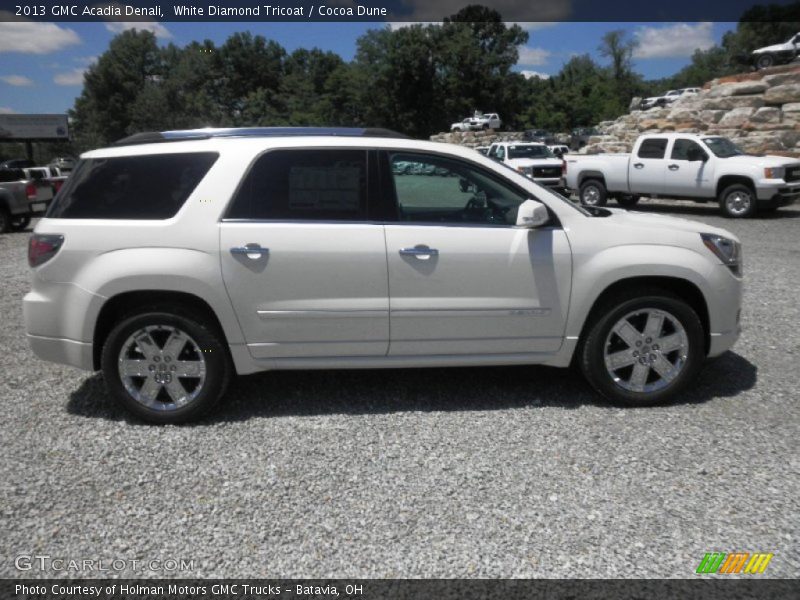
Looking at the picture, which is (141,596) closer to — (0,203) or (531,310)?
(531,310)

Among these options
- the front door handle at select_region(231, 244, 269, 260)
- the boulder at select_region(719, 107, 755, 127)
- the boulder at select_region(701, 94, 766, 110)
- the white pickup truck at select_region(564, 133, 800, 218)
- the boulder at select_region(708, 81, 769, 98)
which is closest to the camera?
the front door handle at select_region(231, 244, 269, 260)

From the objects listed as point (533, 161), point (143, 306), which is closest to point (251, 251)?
point (143, 306)

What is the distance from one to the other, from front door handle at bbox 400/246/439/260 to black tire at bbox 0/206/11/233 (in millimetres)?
15039

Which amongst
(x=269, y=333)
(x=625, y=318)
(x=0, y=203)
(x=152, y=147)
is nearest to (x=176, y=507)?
(x=269, y=333)

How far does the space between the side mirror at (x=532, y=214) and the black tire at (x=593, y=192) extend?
1508cm

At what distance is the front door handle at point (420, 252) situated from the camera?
4.28m

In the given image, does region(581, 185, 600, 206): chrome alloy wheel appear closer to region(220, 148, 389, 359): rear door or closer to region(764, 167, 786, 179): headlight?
region(764, 167, 786, 179): headlight

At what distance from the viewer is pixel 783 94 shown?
2327 cm

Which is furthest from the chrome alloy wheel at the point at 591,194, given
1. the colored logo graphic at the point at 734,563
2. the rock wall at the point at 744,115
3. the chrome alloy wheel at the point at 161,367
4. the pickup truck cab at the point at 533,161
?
the colored logo graphic at the point at 734,563

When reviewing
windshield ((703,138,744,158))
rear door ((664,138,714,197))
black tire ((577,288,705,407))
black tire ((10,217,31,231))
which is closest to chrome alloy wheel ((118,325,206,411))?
black tire ((577,288,705,407))

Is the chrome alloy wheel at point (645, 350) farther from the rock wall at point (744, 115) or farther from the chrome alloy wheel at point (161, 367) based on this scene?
the rock wall at point (744, 115)

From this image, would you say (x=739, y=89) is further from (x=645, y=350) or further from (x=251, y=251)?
(x=251, y=251)

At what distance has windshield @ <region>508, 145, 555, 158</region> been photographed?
23.7m

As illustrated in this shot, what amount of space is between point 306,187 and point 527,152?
68.0 feet
